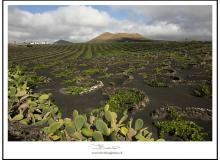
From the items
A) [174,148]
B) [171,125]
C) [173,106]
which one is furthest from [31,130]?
[173,106]

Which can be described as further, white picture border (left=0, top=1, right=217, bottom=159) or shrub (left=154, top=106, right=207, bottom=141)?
shrub (left=154, top=106, right=207, bottom=141)

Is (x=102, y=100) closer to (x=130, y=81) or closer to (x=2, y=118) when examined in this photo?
(x=130, y=81)

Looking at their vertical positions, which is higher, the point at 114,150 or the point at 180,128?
the point at 114,150

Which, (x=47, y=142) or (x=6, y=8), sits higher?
(x=6, y=8)

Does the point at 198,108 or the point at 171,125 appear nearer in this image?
the point at 171,125

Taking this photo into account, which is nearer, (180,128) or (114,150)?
(114,150)

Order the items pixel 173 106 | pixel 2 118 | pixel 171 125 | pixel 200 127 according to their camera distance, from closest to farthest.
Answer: pixel 2 118, pixel 200 127, pixel 171 125, pixel 173 106

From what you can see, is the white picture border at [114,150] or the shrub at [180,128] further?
the shrub at [180,128]

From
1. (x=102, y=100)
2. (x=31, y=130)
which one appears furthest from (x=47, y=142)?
(x=102, y=100)

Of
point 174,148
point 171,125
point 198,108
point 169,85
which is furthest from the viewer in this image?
point 169,85
